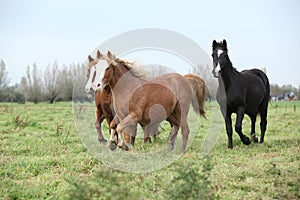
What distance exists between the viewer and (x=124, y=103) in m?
7.13

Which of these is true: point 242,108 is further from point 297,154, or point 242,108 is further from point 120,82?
point 120,82

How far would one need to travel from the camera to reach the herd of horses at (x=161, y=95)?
701 centimetres

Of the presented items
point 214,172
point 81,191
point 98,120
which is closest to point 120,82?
point 98,120

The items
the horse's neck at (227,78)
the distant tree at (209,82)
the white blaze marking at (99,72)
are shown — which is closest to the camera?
the white blaze marking at (99,72)

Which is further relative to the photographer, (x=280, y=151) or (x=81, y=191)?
(x=280, y=151)

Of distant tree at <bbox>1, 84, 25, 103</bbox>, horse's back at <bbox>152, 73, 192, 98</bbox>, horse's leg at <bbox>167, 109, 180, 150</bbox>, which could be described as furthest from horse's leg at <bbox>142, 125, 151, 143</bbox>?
distant tree at <bbox>1, 84, 25, 103</bbox>

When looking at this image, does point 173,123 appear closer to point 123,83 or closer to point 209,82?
point 123,83

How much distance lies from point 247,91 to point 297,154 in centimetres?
235

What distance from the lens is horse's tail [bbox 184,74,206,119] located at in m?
9.03

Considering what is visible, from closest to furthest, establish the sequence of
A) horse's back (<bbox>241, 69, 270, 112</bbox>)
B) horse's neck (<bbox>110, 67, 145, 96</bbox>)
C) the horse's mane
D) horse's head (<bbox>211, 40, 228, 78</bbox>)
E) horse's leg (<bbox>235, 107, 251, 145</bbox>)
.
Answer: horse's neck (<bbox>110, 67, 145, 96</bbox>), the horse's mane, horse's head (<bbox>211, 40, 228, 78</bbox>), horse's leg (<bbox>235, 107, 251, 145</bbox>), horse's back (<bbox>241, 69, 270, 112</bbox>)

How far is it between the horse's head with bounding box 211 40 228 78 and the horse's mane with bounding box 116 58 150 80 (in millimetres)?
1607

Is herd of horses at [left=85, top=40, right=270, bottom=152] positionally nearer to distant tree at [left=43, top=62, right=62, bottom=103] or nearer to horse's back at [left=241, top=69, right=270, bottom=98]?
horse's back at [left=241, top=69, right=270, bottom=98]

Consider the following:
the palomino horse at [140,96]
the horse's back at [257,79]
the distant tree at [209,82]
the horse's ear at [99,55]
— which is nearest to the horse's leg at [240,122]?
the horse's back at [257,79]

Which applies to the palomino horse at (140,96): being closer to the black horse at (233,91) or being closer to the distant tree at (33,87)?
the black horse at (233,91)
